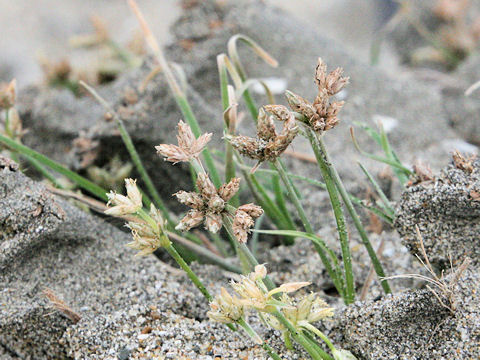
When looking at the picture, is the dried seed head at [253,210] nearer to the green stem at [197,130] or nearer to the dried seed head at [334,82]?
the dried seed head at [334,82]

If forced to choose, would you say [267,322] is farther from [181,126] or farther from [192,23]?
[192,23]

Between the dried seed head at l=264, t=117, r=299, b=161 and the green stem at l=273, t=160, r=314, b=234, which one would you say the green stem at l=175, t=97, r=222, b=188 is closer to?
the green stem at l=273, t=160, r=314, b=234

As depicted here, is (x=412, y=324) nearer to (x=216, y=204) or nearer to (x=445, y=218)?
(x=445, y=218)

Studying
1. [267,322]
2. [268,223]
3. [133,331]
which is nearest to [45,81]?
Answer: [268,223]

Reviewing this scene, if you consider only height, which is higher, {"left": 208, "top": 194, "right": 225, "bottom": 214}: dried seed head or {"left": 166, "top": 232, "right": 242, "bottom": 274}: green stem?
{"left": 208, "top": 194, "right": 225, "bottom": 214}: dried seed head

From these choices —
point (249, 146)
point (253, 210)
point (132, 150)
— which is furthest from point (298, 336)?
point (132, 150)

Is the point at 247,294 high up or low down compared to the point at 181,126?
down

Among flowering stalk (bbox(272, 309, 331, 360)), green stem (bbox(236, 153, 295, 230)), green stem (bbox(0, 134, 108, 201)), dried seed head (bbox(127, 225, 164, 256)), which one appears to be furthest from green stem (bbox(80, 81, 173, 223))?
flowering stalk (bbox(272, 309, 331, 360))
